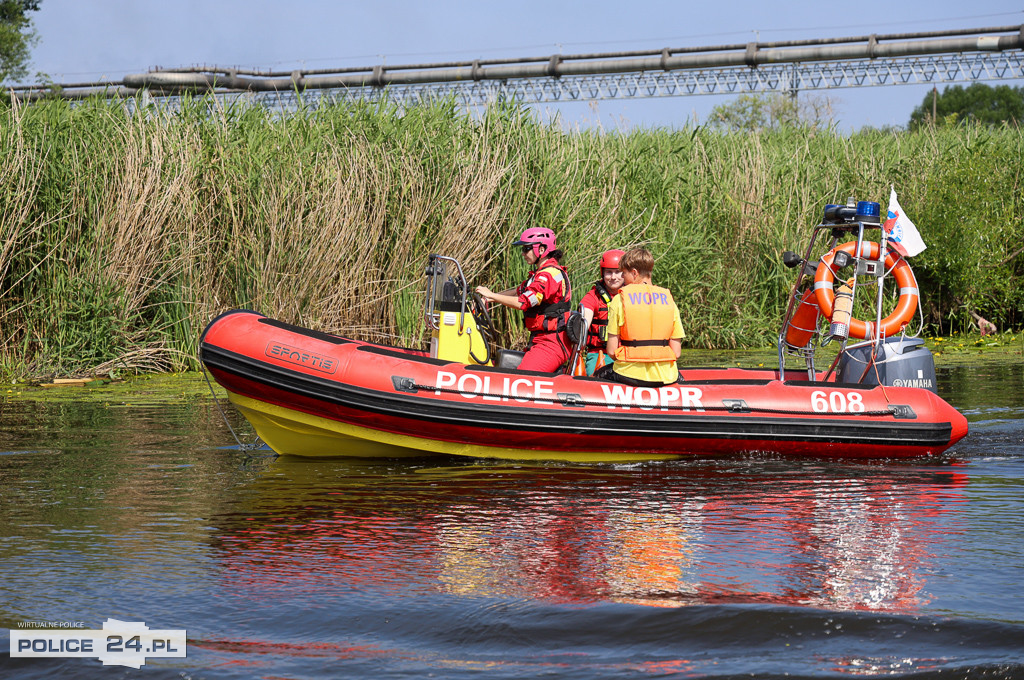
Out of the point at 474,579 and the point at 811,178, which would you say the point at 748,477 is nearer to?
the point at 474,579

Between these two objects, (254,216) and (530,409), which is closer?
(530,409)

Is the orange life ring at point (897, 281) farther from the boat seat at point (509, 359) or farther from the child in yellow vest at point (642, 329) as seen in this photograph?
the boat seat at point (509, 359)

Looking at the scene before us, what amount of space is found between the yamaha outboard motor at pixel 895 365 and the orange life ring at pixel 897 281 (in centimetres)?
11

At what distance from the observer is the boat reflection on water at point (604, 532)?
4.46m

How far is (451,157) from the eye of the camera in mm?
11727

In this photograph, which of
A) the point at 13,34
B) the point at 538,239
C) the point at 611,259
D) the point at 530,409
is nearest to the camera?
the point at 530,409

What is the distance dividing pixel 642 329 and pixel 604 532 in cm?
205

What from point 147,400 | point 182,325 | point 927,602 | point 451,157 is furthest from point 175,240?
point 927,602

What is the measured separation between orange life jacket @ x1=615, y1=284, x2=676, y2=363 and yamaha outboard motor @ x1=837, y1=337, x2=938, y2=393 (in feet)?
4.36

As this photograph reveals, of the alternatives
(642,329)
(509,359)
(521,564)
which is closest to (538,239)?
(509,359)

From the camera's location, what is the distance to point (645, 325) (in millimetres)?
7105

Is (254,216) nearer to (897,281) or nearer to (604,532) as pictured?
(897,281)

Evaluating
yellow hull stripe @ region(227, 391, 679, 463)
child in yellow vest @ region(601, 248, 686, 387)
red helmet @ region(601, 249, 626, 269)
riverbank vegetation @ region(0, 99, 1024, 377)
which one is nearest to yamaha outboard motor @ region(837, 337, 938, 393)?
child in yellow vest @ region(601, 248, 686, 387)

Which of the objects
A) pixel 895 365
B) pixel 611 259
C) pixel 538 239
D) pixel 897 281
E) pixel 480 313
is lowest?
pixel 895 365
